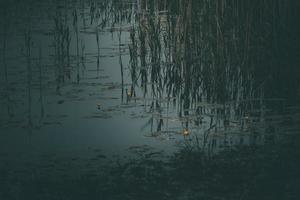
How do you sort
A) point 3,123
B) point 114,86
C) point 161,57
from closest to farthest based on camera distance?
point 3,123, point 114,86, point 161,57

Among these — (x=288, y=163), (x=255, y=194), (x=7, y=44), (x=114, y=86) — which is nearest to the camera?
(x=255, y=194)

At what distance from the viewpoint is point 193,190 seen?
10.6 ft

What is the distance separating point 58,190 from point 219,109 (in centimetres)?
147

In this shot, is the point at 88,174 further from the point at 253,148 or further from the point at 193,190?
the point at 253,148

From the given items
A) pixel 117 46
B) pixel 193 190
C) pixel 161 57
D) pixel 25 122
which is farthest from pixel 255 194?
pixel 117 46

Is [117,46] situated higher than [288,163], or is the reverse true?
[117,46]

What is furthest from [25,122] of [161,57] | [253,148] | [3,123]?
[161,57]

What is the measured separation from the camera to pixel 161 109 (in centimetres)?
446

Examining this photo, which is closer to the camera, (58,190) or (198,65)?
(58,190)

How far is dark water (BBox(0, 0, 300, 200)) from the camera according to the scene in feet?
10.9

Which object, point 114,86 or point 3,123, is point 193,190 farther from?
point 114,86

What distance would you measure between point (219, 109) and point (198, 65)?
777 mm

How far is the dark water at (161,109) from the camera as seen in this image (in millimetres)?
3332

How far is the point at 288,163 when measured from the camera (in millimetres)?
3574
